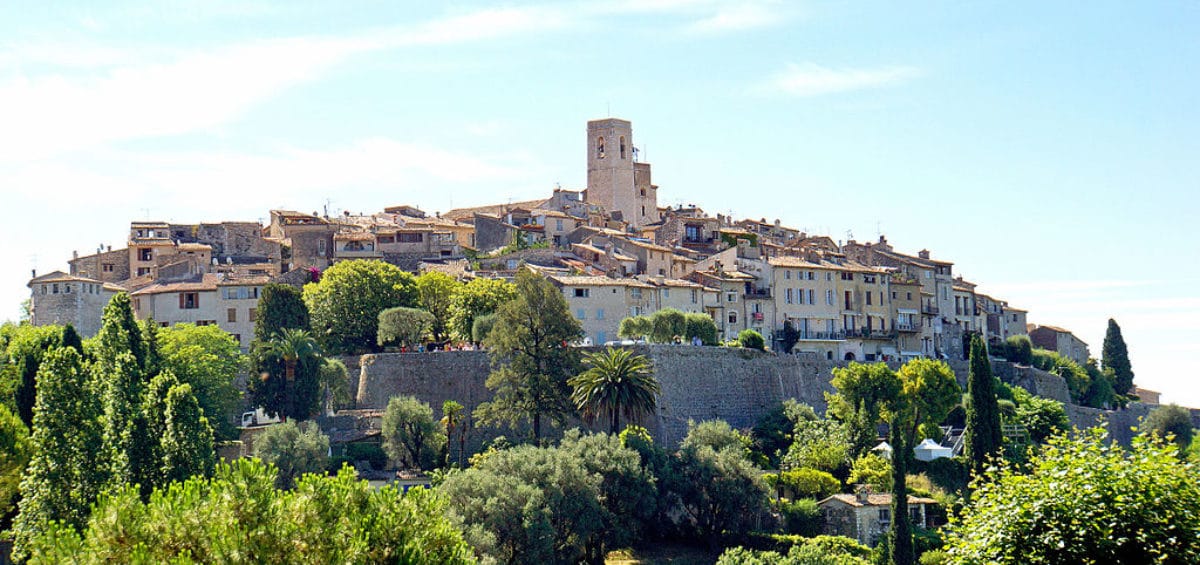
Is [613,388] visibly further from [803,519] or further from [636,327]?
[636,327]

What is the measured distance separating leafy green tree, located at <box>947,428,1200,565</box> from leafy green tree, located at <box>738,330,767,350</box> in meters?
49.2

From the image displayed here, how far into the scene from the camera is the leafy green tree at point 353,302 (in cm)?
7869

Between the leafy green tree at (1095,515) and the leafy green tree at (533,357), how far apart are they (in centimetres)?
3783

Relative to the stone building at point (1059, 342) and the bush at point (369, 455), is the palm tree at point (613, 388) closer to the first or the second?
the bush at point (369, 455)

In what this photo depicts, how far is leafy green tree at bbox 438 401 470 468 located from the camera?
67125 millimetres

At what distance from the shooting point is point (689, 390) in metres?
73.6

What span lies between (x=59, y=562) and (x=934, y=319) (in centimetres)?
6770

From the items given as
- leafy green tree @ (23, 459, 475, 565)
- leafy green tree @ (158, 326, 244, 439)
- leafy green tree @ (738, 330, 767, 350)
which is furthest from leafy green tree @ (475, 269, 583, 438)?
leafy green tree @ (23, 459, 475, 565)

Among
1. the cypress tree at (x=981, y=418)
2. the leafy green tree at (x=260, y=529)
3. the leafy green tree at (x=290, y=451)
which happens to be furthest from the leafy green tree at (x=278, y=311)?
the leafy green tree at (x=260, y=529)

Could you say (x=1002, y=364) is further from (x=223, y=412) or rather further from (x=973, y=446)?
(x=223, y=412)

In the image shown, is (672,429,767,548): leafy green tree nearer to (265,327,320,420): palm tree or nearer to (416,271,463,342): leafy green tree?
(265,327,320,420): palm tree

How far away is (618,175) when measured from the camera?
394 feet

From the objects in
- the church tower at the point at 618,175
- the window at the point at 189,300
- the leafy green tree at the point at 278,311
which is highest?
the church tower at the point at 618,175

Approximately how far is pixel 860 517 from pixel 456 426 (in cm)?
1695
